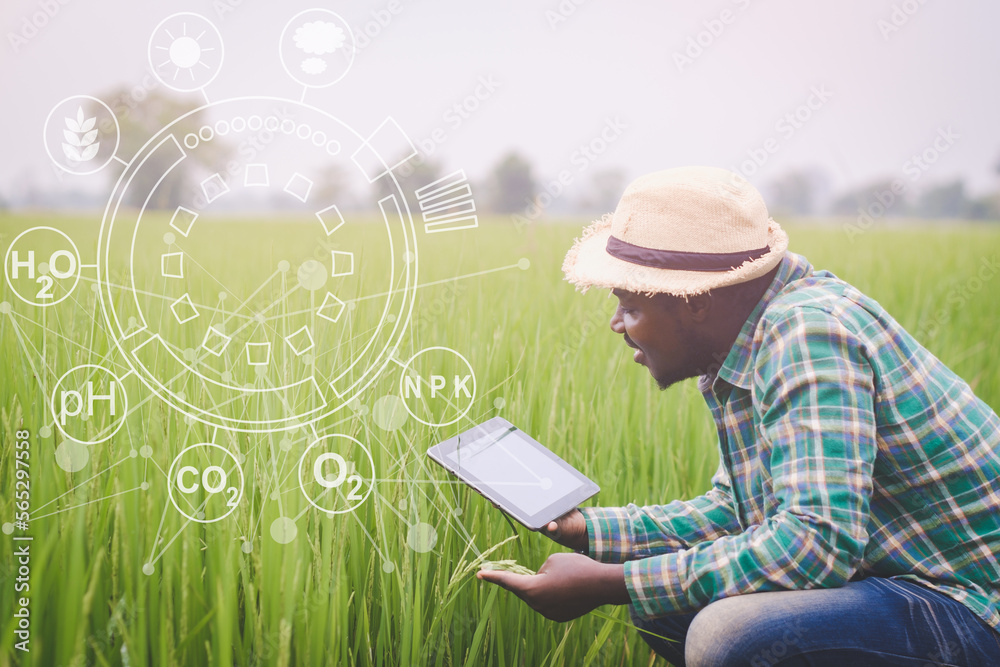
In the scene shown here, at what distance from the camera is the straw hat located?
1.16 m

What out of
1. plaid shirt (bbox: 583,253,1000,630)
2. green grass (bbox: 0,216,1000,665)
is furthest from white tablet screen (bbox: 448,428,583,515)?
plaid shirt (bbox: 583,253,1000,630)

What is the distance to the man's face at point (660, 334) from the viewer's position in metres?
1.20

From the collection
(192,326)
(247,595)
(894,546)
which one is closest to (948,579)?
(894,546)

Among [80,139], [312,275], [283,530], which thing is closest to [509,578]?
[283,530]

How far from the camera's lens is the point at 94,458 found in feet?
4.06

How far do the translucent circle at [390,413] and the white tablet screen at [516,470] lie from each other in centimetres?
18

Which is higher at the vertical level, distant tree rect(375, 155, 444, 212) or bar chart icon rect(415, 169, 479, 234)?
distant tree rect(375, 155, 444, 212)

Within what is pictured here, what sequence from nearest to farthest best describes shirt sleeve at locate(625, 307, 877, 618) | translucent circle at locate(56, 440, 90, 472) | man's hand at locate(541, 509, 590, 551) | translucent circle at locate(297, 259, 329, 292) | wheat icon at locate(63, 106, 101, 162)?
shirt sleeve at locate(625, 307, 877, 618), translucent circle at locate(56, 440, 90, 472), man's hand at locate(541, 509, 590, 551), wheat icon at locate(63, 106, 101, 162), translucent circle at locate(297, 259, 329, 292)

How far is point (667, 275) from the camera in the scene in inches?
46.1

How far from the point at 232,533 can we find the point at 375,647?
1.19ft

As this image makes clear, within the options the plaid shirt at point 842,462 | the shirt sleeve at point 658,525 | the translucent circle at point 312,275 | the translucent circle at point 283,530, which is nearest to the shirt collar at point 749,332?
the plaid shirt at point 842,462

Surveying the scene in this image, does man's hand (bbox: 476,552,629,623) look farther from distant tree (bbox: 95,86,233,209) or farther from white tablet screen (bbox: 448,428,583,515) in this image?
distant tree (bbox: 95,86,233,209)

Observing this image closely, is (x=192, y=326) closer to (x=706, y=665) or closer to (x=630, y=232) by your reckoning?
(x=630, y=232)

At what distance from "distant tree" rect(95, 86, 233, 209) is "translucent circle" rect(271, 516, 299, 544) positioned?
0.82 meters
